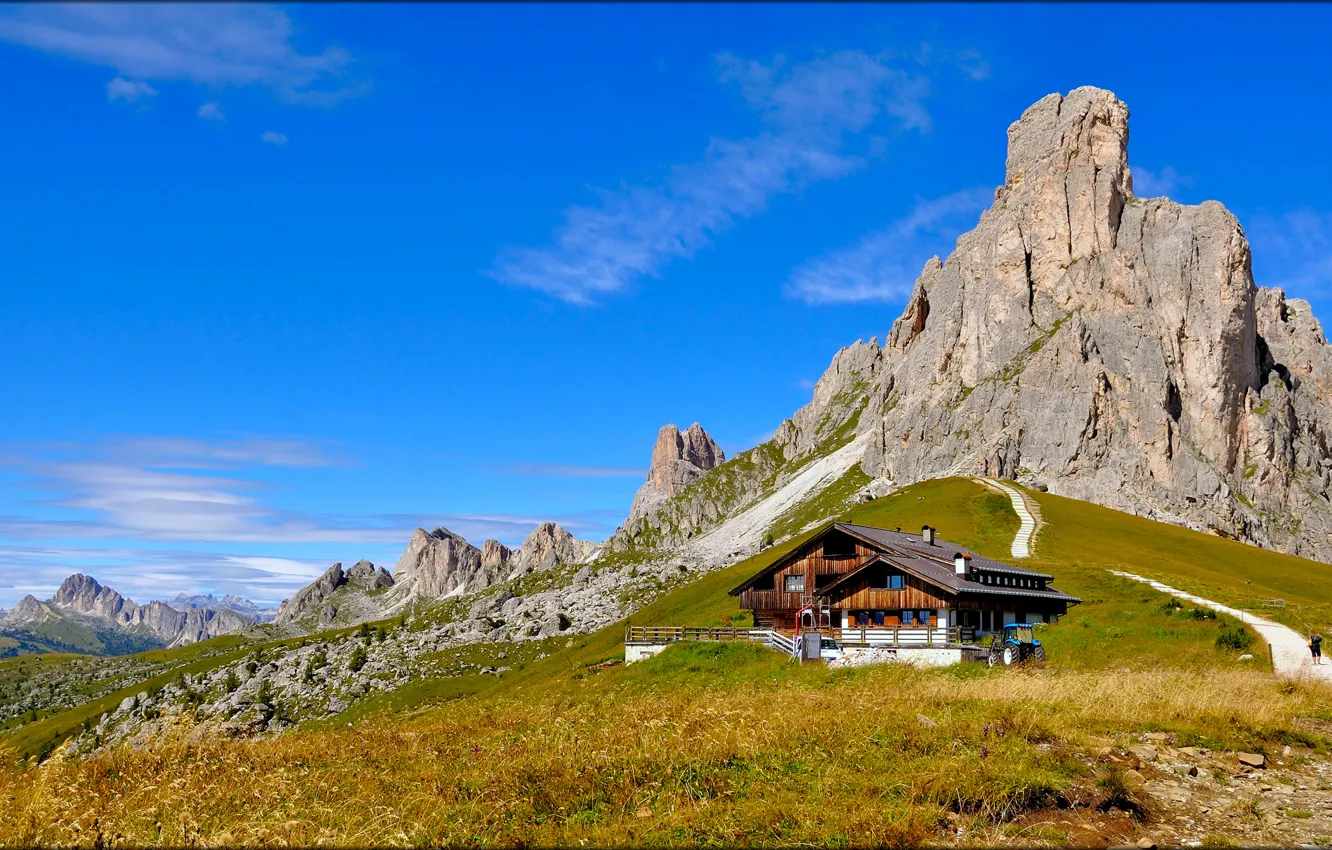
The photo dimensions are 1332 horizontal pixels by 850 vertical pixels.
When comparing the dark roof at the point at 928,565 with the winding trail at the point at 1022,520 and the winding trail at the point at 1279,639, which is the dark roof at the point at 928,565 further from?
the winding trail at the point at 1022,520

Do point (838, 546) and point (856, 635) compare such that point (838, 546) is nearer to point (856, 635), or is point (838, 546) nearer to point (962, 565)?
point (962, 565)

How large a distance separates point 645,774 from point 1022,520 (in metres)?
89.4

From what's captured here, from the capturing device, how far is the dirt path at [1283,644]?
33.4m

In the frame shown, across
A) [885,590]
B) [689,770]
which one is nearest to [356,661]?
[885,590]

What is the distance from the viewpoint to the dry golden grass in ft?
38.3

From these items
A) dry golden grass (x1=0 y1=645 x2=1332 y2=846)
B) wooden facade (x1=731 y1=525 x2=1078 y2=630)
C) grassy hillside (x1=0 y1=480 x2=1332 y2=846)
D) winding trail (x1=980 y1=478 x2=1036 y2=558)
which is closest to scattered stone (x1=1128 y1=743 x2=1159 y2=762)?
grassy hillside (x1=0 y1=480 x2=1332 y2=846)

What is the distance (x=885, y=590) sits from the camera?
54938 mm

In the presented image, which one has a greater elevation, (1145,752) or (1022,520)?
(1022,520)

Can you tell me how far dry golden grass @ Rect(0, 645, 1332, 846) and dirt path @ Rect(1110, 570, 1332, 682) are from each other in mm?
14639

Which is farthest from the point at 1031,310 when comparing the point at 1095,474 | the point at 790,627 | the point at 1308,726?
the point at 1308,726

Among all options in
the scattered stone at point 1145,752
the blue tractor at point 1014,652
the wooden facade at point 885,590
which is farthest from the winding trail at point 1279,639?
the scattered stone at point 1145,752

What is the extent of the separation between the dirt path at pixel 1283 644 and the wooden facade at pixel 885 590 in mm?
8998

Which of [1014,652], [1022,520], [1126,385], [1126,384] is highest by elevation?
[1126,384]

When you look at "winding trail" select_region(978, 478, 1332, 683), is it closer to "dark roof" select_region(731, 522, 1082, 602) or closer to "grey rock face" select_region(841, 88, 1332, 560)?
"dark roof" select_region(731, 522, 1082, 602)
